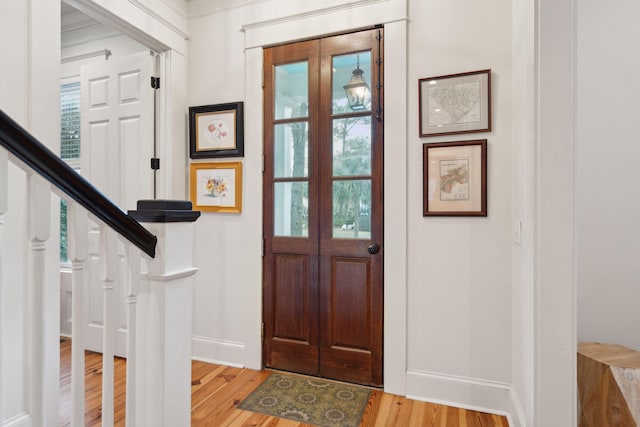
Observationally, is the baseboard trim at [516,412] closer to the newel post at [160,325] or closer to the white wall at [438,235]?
the white wall at [438,235]

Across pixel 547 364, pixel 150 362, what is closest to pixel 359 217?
pixel 547 364

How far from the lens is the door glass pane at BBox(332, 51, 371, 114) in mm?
2375

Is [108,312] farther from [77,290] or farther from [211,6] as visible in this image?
[211,6]

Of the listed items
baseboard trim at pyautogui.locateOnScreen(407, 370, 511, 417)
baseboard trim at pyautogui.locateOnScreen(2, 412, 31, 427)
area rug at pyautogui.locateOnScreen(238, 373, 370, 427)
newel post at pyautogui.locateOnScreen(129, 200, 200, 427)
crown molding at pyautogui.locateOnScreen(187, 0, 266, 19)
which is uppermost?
crown molding at pyautogui.locateOnScreen(187, 0, 266, 19)

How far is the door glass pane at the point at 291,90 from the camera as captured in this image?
8.34 feet

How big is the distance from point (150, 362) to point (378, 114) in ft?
6.12

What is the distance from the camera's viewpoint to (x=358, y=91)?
2.39 meters

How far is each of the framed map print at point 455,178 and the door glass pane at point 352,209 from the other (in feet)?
1.23

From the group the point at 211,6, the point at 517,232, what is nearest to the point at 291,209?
the point at 517,232

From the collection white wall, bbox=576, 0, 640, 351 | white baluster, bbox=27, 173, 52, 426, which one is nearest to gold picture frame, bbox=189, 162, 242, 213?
white baluster, bbox=27, 173, 52, 426

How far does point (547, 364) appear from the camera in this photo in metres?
1.42

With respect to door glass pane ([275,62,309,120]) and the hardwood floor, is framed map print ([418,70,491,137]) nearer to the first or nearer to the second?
door glass pane ([275,62,309,120])

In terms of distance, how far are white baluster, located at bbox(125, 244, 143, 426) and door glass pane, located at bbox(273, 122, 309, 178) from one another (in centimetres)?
152

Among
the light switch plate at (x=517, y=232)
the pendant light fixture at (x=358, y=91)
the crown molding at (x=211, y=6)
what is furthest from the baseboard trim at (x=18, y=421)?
the crown molding at (x=211, y=6)
